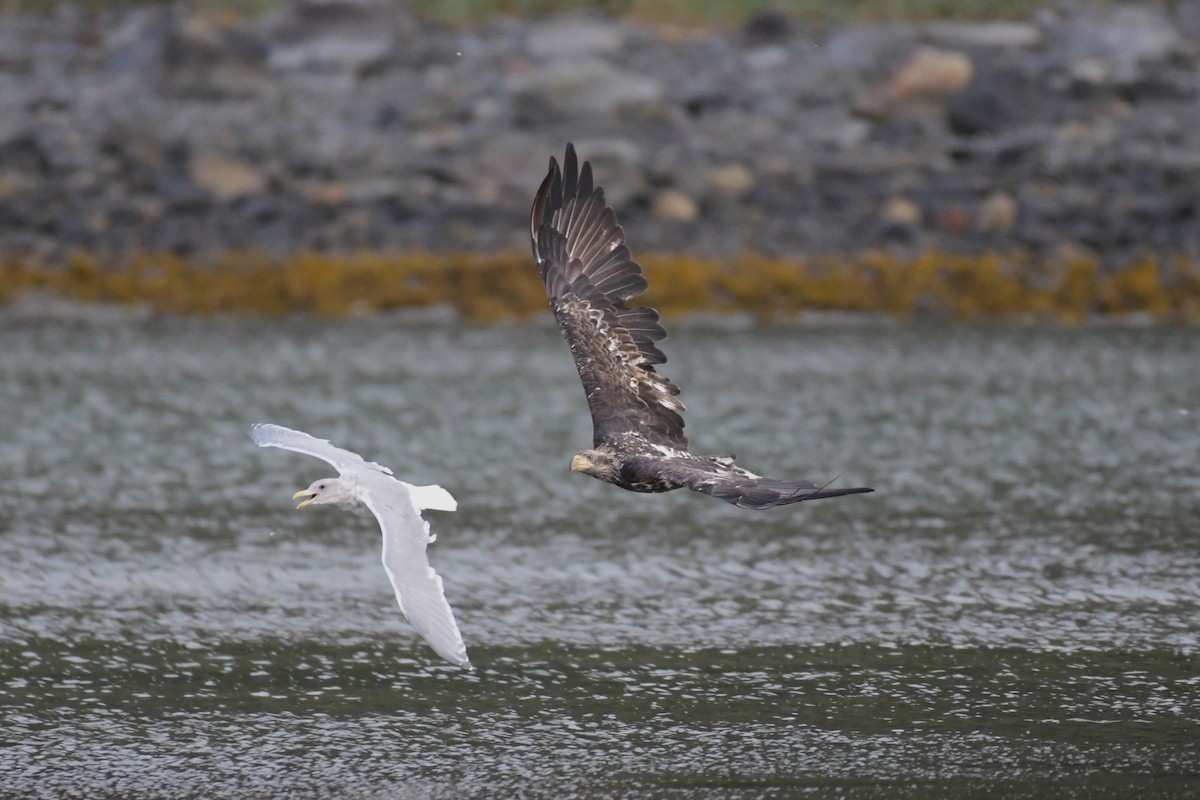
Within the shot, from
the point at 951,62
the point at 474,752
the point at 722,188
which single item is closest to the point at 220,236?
the point at 722,188

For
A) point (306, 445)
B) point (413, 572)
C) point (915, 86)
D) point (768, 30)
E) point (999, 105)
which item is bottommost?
point (413, 572)

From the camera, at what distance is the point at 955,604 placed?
33.8ft

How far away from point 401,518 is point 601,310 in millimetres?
2582

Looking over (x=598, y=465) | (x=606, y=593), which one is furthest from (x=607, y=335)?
(x=606, y=593)

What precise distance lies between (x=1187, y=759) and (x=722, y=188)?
16894 mm

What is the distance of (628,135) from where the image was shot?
25391mm

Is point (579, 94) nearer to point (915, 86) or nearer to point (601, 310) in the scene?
point (915, 86)

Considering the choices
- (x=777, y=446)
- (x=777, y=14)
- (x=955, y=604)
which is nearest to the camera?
(x=955, y=604)

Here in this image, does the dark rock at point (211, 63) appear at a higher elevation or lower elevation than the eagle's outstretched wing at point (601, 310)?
higher

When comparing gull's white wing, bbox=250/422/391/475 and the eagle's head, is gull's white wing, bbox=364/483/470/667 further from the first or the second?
the eagle's head

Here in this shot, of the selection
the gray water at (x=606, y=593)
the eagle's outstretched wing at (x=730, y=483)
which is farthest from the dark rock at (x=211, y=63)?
the eagle's outstretched wing at (x=730, y=483)

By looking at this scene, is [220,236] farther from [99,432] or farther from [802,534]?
[802,534]

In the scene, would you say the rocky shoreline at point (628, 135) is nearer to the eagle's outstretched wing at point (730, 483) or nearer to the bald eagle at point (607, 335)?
the bald eagle at point (607, 335)

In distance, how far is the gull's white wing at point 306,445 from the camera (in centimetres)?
707
